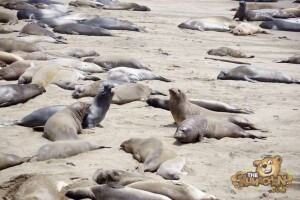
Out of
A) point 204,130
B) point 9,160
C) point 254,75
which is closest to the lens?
point 9,160

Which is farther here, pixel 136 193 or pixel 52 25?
pixel 52 25

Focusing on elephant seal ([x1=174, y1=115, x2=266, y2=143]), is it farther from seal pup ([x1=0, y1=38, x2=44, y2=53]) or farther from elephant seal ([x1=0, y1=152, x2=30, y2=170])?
seal pup ([x1=0, y1=38, x2=44, y2=53])

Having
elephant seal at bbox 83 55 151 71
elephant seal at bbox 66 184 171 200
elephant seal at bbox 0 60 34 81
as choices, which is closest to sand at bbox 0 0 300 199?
elephant seal at bbox 83 55 151 71

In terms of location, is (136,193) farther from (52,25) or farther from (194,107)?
(52,25)

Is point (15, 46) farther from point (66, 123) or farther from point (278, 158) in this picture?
point (278, 158)

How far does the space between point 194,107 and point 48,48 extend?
447cm

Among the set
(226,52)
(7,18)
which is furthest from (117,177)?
(7,18)

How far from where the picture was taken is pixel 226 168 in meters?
5.05

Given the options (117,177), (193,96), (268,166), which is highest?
(117,177)

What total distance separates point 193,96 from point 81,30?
5089 millimetres

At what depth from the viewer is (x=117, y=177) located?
4.31 m

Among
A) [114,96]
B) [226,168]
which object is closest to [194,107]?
[114,96]

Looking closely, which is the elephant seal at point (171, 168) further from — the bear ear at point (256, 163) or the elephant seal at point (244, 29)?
the elephant seal at point (244, 29)

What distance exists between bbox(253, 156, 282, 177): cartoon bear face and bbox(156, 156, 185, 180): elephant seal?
588 millimetres
